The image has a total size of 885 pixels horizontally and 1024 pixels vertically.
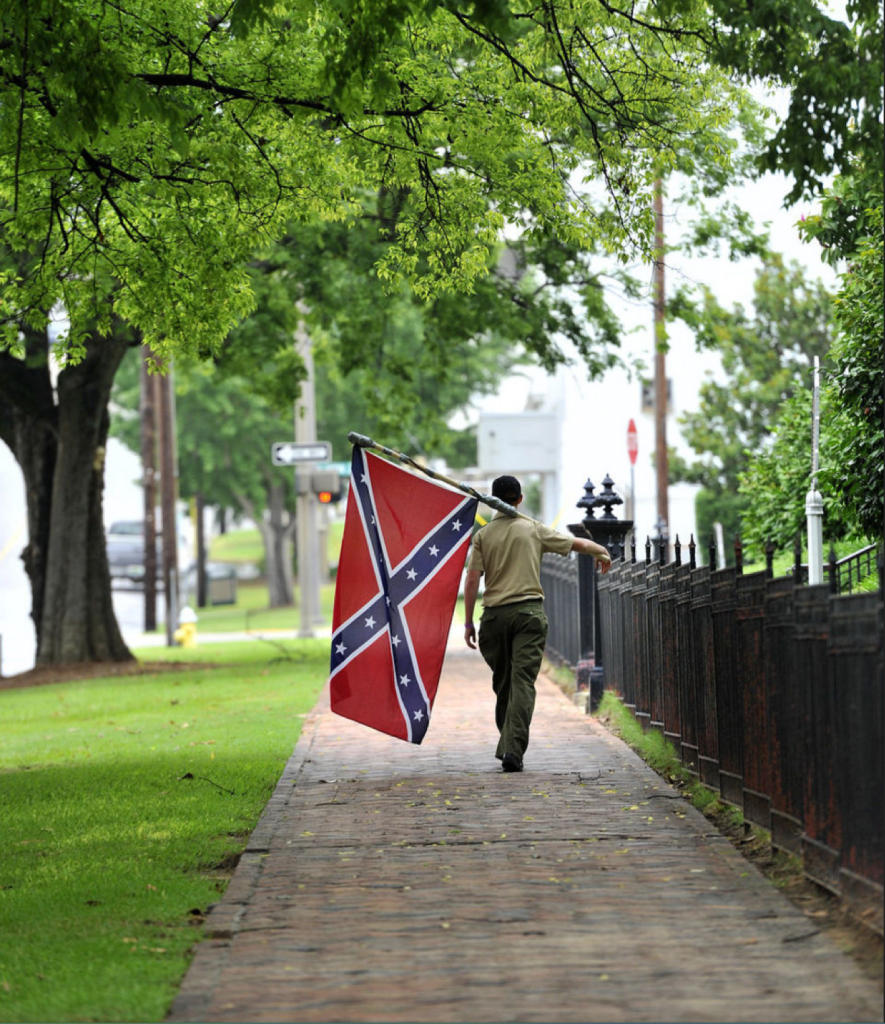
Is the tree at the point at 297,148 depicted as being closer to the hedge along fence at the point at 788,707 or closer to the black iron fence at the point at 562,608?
the hedge along fence at the point at 788,707

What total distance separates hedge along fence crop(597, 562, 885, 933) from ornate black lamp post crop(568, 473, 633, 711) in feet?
11.4

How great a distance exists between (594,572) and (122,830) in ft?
22.4

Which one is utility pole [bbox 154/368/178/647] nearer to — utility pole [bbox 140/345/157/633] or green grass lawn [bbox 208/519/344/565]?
utility pole [bbox 140/345/157/633]

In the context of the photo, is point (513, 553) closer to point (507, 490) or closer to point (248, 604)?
point (507, 490)

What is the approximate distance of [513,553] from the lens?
35.2ft

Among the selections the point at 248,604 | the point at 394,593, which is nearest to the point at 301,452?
the point at 394,593

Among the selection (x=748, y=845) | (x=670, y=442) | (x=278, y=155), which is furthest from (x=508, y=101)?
(x=670, y=442)

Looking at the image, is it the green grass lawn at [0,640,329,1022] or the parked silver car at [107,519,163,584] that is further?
the parked silver car at [107,519,163,584]

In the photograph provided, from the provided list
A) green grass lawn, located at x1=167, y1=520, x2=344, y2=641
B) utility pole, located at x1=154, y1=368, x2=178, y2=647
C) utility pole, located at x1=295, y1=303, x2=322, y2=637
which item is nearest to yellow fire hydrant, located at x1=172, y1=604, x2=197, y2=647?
utility pole, located at x1=154, y1=368, x2=178, y2=647

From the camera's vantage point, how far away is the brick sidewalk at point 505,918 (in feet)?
16.8

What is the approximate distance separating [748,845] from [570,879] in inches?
46.3

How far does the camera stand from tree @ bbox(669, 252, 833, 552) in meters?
31.3

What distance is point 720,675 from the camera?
8461 mm

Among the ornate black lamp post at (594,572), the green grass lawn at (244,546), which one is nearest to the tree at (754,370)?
the ornate black lamp post at (594,572)
